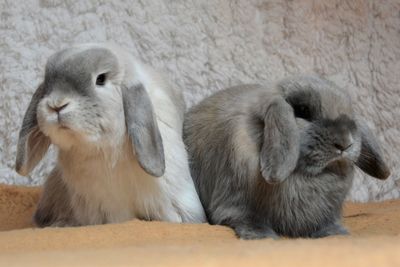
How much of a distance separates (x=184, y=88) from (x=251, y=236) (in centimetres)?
135

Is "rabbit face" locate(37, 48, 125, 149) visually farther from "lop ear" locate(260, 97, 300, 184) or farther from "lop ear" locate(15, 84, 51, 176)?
"lop ear" locate(260, 97, 300, 184)

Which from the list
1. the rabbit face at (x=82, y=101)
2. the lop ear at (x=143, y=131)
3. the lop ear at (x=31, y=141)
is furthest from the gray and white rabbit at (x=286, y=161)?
the lop ear at (x=31, y=141)

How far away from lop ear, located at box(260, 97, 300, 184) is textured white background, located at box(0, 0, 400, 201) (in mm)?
1179

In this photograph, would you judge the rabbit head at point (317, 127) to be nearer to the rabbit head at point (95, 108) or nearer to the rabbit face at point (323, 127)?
the rabbit face at point (323, 127)

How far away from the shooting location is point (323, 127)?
8.18 ft

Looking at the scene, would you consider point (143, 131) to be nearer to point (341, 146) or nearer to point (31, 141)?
point (31, 141)

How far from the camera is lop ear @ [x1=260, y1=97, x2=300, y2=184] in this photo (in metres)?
2.44

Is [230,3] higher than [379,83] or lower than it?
higher

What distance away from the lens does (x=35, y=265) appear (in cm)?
161

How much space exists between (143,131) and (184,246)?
629 millimetres

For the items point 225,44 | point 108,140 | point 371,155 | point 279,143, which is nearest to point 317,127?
point 279,143

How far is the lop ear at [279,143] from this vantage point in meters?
2.44

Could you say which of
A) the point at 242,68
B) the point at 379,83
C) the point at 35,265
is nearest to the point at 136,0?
the point at 242,68

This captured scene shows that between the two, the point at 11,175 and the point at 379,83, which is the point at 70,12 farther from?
the point at 379,83
